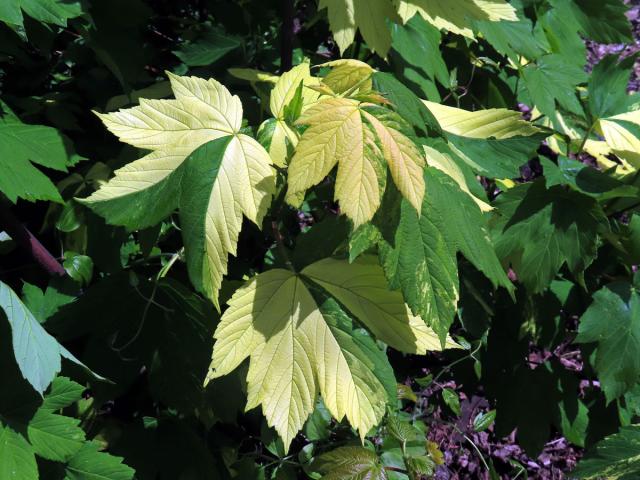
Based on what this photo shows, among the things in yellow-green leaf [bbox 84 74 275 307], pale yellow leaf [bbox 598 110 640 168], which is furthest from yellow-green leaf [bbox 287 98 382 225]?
pale yellow leaf [bbox 598 110 640 168]

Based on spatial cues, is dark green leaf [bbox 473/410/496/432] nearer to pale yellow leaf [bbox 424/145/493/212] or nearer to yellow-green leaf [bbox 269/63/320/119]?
pale yellow leaf [bbox 424/145/493/212]

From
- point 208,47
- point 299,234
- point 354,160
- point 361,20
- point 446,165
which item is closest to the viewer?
point 354,160

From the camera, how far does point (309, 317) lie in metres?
1.09

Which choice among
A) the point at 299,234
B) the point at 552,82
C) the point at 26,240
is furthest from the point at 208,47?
the point at 552,82

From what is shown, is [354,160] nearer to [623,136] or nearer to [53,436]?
[53,436]

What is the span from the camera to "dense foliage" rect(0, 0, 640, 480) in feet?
3.29

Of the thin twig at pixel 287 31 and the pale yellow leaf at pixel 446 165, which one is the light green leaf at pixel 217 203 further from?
the thin twig at pixel 287 31

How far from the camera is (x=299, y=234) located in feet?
5.07

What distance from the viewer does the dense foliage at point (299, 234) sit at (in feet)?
3.29

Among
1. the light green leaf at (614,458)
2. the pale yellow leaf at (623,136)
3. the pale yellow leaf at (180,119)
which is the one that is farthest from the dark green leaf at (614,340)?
the pale yellow leaf at (180,119)

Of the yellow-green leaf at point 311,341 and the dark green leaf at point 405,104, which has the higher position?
the dark green leaf at point 405,104

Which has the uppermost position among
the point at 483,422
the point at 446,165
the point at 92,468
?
the point at 446,165

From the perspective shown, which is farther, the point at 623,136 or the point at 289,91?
the point at 623,136

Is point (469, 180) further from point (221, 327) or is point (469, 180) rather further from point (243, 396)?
point (243, 396)
